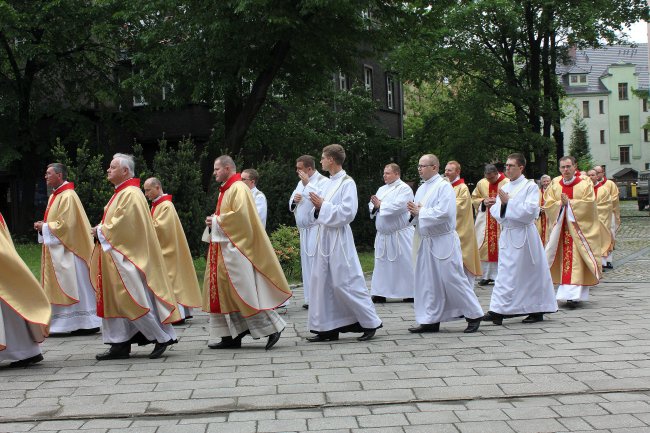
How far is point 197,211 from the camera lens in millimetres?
16938

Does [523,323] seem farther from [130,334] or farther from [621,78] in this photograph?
[621,78]

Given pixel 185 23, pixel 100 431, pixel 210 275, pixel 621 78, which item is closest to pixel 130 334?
pixel 210 275

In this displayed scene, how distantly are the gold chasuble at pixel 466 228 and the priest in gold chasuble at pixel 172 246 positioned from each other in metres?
4.66

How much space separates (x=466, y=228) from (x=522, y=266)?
13.3 feet

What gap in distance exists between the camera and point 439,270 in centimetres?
995

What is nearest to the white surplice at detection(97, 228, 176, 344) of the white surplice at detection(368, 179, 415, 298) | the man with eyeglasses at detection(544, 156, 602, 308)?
the white surplice at detection(368, 179, 415, 298)

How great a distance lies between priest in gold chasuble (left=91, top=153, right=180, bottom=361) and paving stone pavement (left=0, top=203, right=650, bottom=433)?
0.26 meters

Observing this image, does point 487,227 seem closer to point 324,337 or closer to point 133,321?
point 324,337

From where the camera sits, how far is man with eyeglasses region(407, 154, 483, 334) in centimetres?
988

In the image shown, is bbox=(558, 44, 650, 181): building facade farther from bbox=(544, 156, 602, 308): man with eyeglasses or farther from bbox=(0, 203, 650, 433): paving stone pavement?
bbox=(0, 203, 650, 433): paving stone pavement

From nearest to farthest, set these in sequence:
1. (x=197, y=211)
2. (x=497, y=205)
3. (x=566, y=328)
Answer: (x=566, y=328)
(x=497, y=205)
(x=197, y=211)

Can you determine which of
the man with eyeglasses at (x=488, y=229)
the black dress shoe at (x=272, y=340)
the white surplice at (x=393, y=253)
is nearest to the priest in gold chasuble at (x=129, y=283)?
the black dress shoe at (x=272, y=340)

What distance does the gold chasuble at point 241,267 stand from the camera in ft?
29.3

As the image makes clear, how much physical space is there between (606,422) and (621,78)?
314 ft
